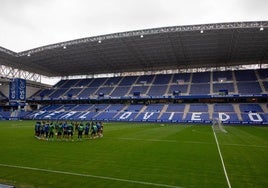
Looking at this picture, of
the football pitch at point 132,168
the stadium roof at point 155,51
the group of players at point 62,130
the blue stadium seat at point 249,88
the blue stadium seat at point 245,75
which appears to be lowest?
the football pitch at point 132,168

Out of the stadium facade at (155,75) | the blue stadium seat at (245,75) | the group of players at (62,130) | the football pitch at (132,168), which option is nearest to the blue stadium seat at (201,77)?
the stadium facade at (155,75)

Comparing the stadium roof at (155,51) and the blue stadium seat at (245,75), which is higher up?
the stadium roof at (155,51)

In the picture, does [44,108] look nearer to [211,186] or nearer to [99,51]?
[99,51]

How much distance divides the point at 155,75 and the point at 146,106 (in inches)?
519

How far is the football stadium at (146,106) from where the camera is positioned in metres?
9.87

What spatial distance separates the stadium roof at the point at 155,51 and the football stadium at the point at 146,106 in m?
0.20

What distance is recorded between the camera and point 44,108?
66062mm

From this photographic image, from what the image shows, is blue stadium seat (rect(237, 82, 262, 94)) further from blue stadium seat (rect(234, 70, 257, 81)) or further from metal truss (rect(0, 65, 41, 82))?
metal truss (rect(0, 65, 41, 82))

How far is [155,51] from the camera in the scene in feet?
167

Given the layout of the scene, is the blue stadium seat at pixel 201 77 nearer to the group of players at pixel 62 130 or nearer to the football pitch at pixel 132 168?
the group of players at pixel 62 130

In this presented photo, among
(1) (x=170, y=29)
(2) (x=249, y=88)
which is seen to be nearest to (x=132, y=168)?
(1) (x=170, y=29)

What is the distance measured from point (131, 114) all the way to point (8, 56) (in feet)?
101

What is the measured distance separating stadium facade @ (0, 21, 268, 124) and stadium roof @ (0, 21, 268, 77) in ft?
0.51

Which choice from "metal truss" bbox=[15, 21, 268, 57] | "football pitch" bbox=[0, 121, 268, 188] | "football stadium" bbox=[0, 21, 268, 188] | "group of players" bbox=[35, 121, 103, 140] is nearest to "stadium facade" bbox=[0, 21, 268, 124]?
"metal truss" bbox=[15, 21, 268, 57]
